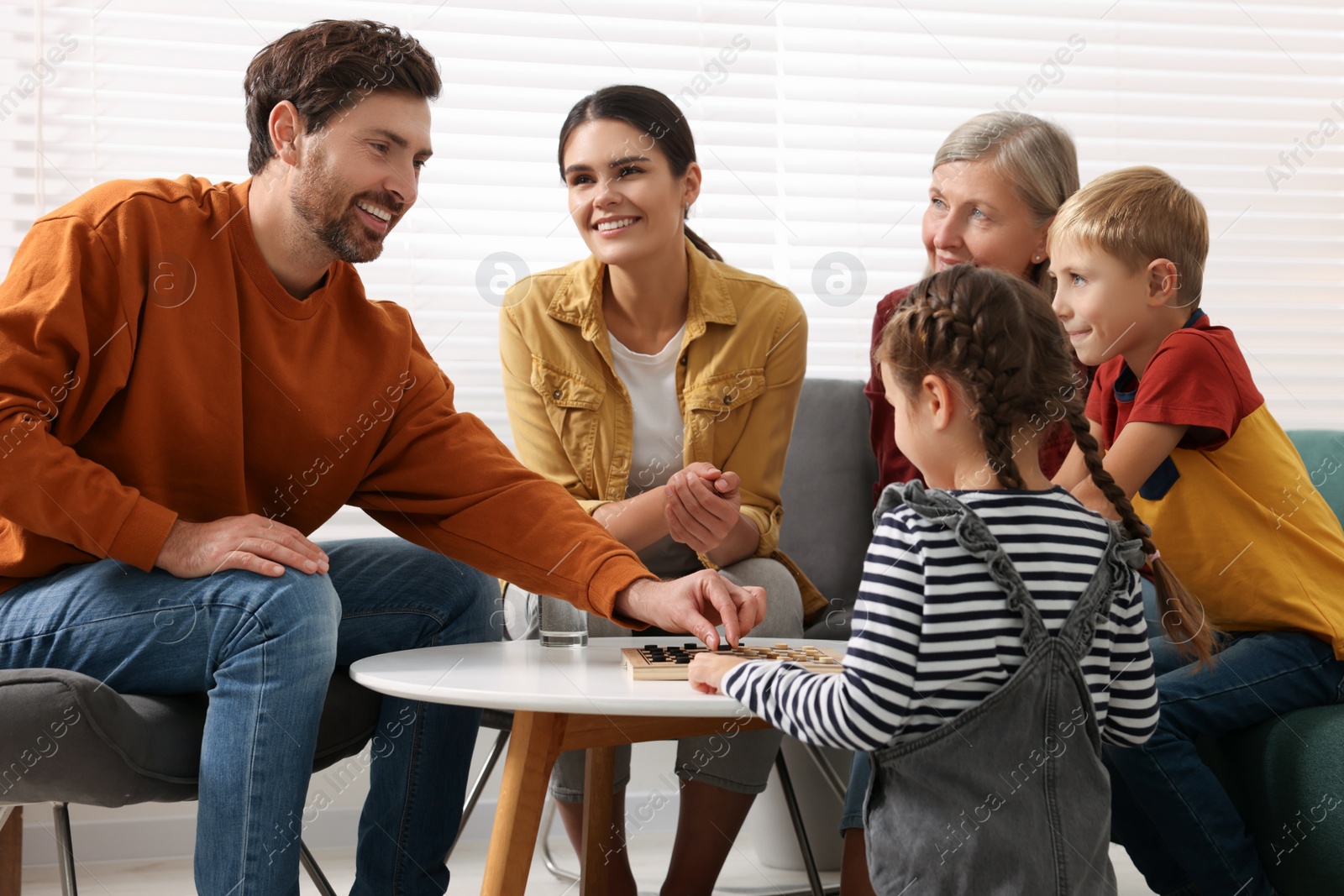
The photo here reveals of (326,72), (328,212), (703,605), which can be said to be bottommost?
(703,605)

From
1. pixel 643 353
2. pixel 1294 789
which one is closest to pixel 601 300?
pixel 643 353

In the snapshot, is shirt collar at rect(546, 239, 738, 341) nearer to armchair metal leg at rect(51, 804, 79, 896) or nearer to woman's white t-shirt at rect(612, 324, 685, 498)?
woman's white t-shirt at rect(612, 324, 685, 498)

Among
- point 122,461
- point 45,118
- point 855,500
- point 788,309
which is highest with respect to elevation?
point 45,118

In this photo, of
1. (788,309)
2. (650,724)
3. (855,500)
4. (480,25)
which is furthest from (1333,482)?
(480,25)

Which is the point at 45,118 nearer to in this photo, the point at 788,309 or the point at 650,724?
the point at 788,309

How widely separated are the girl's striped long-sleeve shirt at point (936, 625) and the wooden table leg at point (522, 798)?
9.0 inches

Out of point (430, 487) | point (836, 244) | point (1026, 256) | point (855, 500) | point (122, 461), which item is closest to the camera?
point (122, 461)

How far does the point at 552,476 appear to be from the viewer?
184 cm

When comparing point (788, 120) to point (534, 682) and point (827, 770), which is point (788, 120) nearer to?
point (827, 770)

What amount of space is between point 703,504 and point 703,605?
→ 0.35 m

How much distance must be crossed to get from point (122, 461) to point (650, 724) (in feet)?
2.29

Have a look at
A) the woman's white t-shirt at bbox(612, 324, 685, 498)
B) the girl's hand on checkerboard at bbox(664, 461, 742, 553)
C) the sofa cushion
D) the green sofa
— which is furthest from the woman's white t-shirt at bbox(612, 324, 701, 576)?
the green sofa

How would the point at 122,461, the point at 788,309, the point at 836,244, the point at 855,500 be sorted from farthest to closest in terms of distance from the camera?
the point at 836,244 → the point at 855,500 → the point at 788,309 → the point at 122,461

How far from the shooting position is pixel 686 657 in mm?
1193
